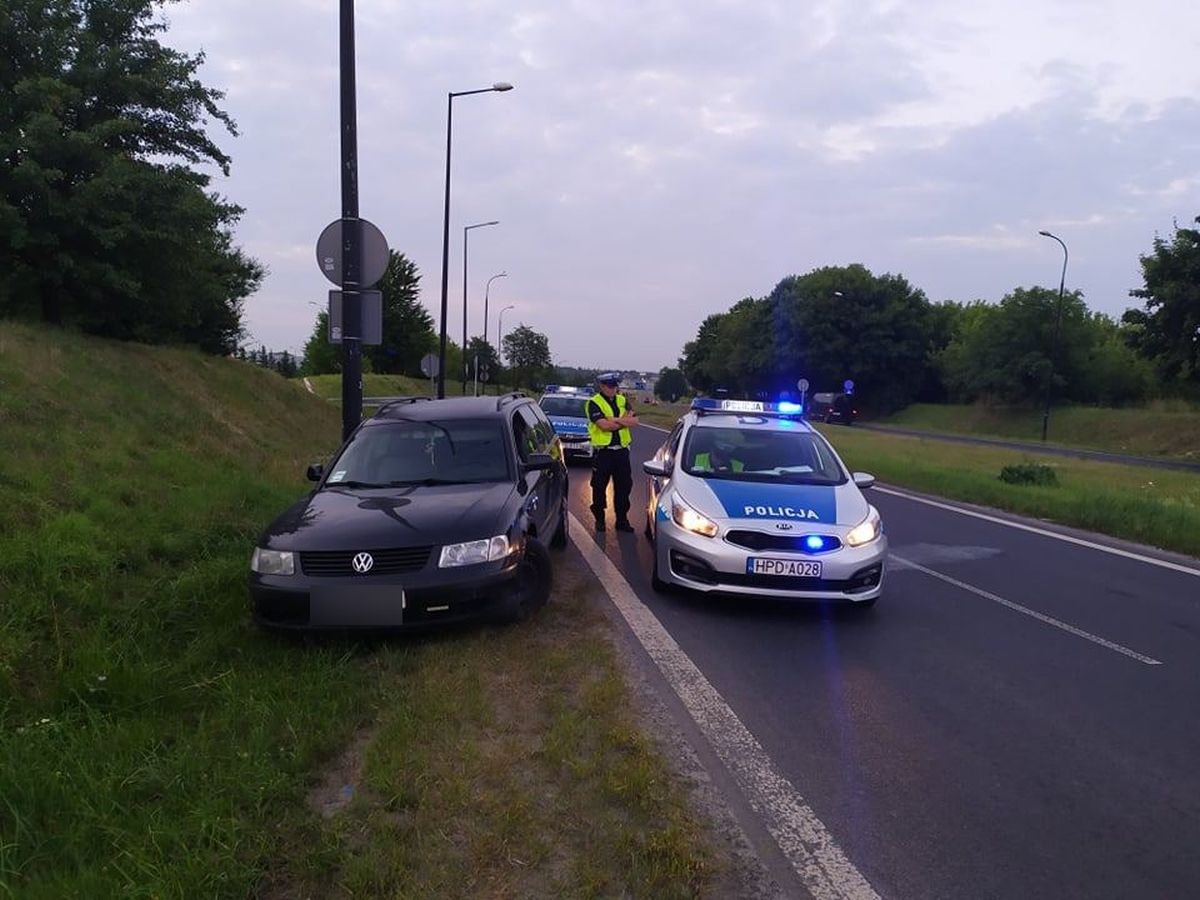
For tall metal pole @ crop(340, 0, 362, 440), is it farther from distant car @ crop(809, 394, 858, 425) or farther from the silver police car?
distant car @ crop(809, 394, 858, 425)

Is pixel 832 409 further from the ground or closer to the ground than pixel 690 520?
closer to the ground

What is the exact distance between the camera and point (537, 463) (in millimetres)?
6832

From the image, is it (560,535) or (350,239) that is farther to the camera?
(560,535)

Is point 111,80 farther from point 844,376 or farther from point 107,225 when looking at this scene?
point 844,376

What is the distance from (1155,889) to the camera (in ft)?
10.1

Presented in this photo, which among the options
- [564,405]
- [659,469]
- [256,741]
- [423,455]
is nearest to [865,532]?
[659,469]

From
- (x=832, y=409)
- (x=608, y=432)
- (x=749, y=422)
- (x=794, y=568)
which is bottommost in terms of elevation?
(x=832, y=409)

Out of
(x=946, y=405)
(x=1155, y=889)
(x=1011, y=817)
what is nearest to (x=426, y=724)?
(x=1011, y=817)

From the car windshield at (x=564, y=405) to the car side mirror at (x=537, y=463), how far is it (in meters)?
12.2

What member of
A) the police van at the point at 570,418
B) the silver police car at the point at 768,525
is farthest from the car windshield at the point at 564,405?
the silver police car at the point at 768,525

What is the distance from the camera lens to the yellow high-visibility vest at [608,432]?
942 cm

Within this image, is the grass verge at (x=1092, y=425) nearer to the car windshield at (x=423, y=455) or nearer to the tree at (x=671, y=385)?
the car windshield at (x=423, y=455)

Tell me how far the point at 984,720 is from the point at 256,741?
12.1 ft

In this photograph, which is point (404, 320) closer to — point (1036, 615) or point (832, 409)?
point (832, 409)
